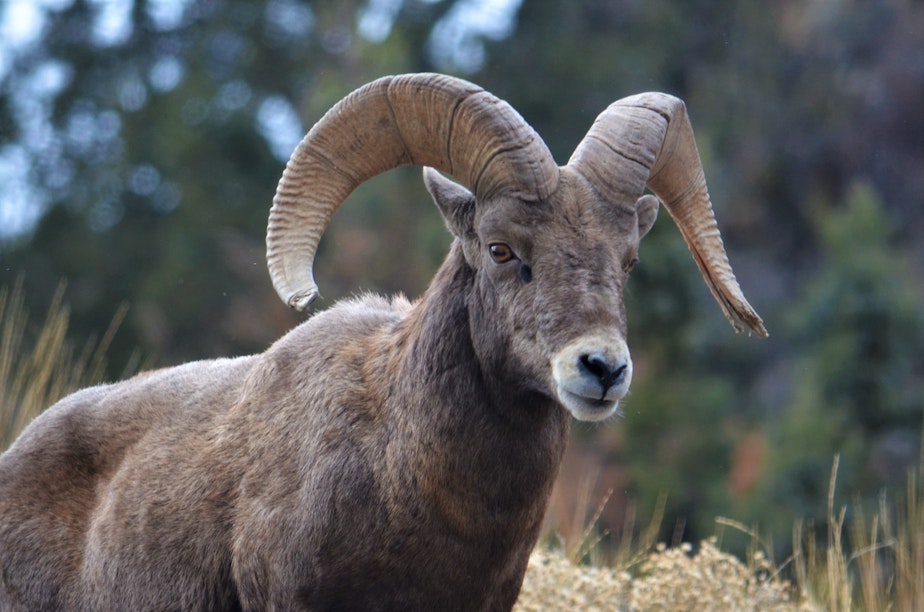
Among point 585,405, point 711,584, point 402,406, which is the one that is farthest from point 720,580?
point 585,405

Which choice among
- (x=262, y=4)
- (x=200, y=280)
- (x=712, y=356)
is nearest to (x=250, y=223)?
(x=200, y=280)

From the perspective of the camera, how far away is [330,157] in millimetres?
6223

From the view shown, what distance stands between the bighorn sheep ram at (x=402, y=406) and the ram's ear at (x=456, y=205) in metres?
0.01

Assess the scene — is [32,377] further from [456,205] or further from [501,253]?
[501,253]

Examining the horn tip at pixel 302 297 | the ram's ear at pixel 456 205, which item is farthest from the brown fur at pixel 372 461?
the horn tip at pixel 302 297

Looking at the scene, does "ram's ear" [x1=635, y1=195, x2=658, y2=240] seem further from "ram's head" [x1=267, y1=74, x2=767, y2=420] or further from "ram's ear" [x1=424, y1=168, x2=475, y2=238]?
"ram's ear" [x1=424, y1=168, x2=475, y2=238]

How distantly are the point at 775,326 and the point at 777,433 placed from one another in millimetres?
7676

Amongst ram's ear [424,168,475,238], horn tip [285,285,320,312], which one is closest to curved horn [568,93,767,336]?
ram's ear [424,168,475,238]

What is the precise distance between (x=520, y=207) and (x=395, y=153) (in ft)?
2.54

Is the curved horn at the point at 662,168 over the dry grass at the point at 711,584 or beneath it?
over

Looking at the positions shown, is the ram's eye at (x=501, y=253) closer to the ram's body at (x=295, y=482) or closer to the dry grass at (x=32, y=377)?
the ram's body at (x=295, y=482)

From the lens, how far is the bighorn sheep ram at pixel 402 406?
5676mm

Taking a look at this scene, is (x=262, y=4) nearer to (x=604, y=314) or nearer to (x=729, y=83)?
(x=729, y=83)

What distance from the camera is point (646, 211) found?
630cm
